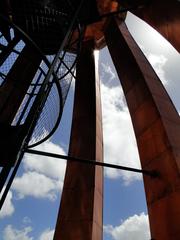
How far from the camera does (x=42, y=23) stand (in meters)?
5.79

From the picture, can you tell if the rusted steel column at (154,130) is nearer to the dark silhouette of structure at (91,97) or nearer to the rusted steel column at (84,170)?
the dark silhouette of structure at (91,97)

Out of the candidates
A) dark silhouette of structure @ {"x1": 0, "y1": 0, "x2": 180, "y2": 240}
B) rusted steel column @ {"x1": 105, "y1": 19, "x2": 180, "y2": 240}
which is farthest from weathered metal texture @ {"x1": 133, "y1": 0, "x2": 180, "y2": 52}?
rusted steel column @ {"x1": 105, "y1": 19, "x2": 180, "y2": 240}

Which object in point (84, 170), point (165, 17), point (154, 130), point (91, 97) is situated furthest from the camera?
point (91, 97)

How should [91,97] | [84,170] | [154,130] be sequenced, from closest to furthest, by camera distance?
[154,130]
[84,170]
[91,97]

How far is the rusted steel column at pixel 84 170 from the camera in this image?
8906mm

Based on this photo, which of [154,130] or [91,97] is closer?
[154,130]

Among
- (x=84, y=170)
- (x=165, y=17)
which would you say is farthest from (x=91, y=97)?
(x=165, y=17)

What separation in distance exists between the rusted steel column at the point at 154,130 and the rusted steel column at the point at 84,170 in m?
1.45

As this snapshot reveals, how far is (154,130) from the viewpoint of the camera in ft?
26.8

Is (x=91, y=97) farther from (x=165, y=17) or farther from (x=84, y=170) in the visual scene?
(x=165, y=17)

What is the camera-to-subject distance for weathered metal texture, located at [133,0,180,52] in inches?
337

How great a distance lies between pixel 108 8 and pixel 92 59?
6.72ft

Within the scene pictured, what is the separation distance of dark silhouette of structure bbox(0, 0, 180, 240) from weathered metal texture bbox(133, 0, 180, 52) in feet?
0.09

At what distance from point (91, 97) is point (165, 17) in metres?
3.90
